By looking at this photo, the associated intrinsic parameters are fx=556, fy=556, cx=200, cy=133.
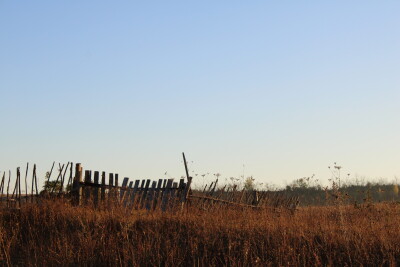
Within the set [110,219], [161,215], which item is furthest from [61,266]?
[161,215]

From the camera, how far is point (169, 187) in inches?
515

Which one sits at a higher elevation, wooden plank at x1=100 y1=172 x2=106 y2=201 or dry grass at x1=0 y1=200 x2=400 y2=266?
wooden plank at x1=100 y1=172 x2=106 y2=201

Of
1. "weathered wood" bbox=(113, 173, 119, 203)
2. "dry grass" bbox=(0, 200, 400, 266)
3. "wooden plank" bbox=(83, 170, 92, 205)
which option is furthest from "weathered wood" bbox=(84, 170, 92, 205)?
"dry grass" bbox=(0, 200, 400, 266)

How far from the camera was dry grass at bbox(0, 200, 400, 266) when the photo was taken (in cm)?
779

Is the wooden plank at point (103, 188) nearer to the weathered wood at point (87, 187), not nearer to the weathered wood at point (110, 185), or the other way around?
the weathered wood at point (110, 185)

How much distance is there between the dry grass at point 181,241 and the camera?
7.79 m

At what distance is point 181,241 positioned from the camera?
9195 mm

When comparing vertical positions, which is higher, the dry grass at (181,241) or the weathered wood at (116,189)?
the weathered wood at (116,189)

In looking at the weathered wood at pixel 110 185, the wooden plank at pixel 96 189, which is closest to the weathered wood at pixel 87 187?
the wooden plank at pixel 96 189

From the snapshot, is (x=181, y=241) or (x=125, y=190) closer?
(x=181, y=241)

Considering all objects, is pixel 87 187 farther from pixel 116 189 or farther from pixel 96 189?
pixel 116 189

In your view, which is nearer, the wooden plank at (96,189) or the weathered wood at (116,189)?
the weathered wood at (116,189)

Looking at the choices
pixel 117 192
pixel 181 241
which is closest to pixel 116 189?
pixel 117 192

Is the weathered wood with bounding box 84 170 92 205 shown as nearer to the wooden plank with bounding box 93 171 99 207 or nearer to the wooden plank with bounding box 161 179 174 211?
the wooden plank with bounding box 93 171 99 207
